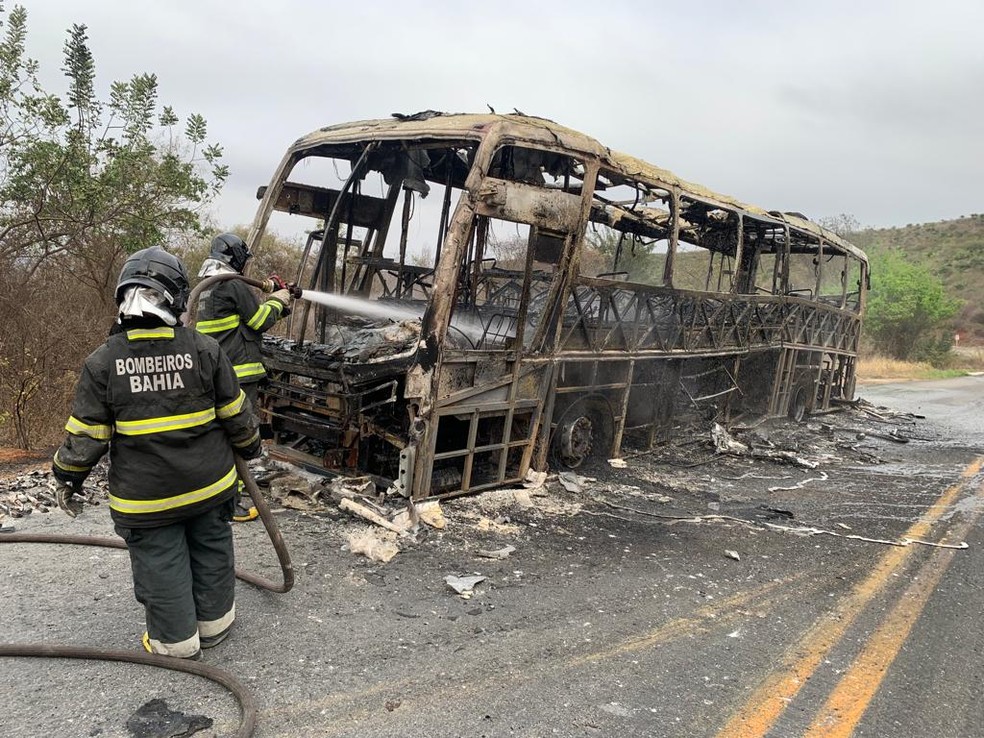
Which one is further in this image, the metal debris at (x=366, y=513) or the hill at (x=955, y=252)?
the hill at (x=955, y=252)

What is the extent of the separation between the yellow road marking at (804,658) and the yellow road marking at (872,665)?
0.14 metres

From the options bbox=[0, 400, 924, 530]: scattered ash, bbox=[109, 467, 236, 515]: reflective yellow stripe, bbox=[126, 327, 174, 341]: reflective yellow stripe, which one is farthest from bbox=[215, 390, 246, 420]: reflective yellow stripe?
bbox=[0, 400, 924, 530]: scattered ash

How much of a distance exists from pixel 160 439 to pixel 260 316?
72.9 inches

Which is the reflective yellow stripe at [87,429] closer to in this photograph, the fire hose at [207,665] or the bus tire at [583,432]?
the fire hose at [207,665]

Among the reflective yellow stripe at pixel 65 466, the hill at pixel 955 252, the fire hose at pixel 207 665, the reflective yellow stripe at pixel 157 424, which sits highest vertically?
Answer: the hill at pixel 955 252

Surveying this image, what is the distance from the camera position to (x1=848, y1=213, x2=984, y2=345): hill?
151 ft

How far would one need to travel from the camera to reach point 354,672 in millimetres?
2943

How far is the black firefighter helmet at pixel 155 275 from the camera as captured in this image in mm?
2795

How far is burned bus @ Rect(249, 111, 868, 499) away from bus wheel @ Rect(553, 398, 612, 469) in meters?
0.02

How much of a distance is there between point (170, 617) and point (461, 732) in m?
1.34

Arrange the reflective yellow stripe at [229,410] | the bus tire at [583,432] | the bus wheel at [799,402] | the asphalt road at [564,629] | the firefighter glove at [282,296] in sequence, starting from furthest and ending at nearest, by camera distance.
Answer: the bus wheel at [799,402] → the bus tire at [583,432] → the firefighter glove at [282,296] → the reflective yellow stripe at [229,410] → the asphalt road at [564,629]

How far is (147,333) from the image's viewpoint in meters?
2.79

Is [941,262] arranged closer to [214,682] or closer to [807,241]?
[807,241]

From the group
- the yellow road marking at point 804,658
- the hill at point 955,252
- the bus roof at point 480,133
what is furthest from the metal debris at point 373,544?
the hill at point 955,252
